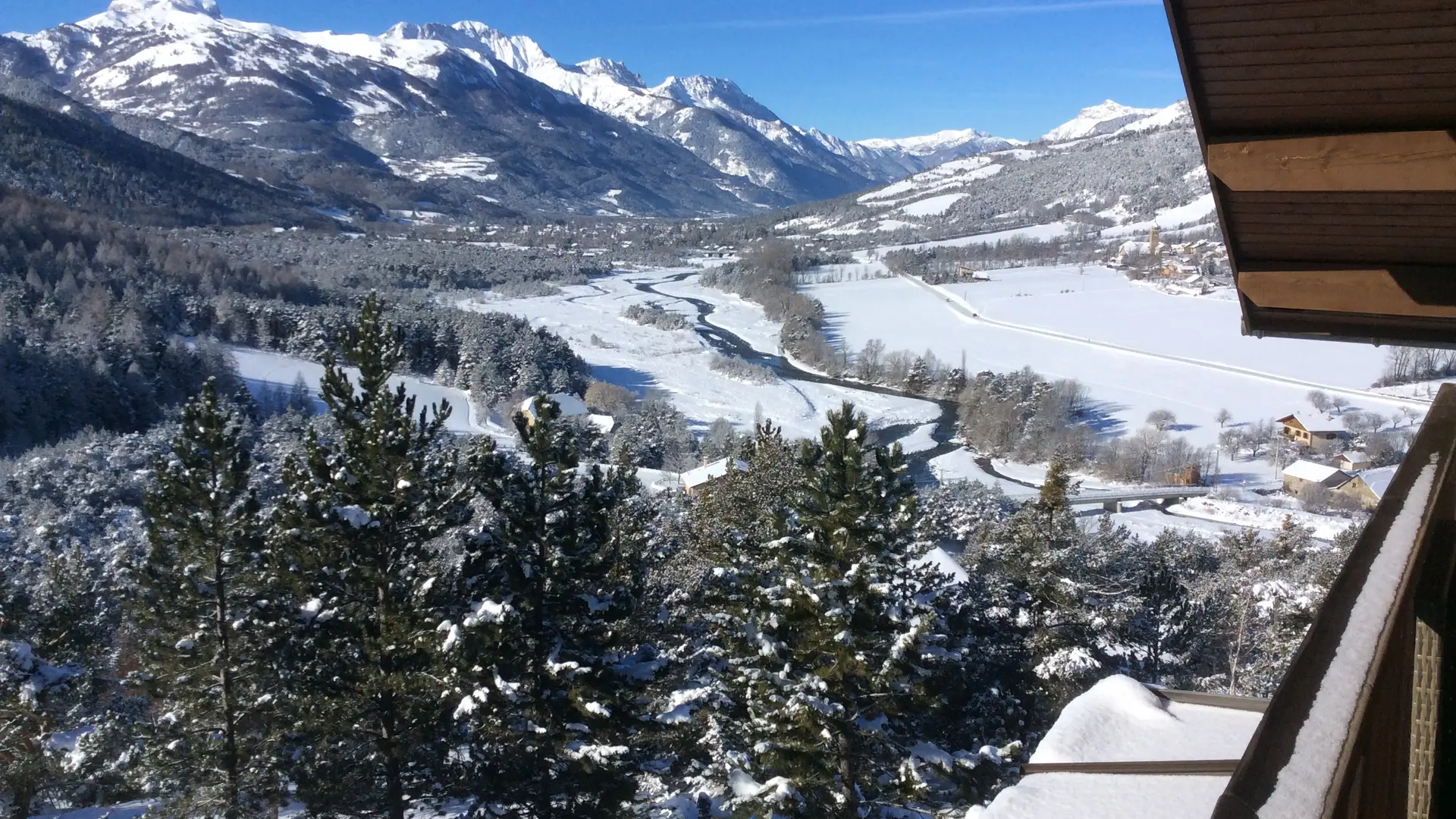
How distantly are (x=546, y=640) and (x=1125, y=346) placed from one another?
5759 centimetres

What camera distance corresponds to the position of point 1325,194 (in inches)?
106

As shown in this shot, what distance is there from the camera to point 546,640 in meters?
7.66

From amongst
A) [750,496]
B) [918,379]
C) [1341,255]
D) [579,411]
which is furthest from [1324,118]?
[918,379]

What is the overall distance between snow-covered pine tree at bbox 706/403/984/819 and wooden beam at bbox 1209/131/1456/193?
5532mm

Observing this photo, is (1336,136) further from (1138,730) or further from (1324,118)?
(1138,730)

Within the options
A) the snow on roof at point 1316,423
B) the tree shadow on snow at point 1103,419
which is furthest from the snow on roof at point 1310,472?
the tree shadow on snow at point 1103,419

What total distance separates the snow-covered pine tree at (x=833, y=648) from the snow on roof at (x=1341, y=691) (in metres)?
5.88

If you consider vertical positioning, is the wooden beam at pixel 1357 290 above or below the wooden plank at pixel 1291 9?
below

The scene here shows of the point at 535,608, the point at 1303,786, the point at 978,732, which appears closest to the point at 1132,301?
the point at 978,732

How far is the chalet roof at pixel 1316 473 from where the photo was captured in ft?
106

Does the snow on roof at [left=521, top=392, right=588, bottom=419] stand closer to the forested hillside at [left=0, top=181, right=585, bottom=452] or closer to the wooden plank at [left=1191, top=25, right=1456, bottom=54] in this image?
the forested hillside at [left=0, top=181, right=585, bottom=452]

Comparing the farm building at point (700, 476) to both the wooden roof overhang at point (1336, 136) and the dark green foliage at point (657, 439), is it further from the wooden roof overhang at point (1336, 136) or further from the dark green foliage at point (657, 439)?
the wooden roof overhang at point (1336, 136)

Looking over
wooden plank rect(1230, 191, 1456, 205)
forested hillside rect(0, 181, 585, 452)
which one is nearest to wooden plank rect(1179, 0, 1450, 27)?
wooden plank rect(1230, 191, 1456, 205)

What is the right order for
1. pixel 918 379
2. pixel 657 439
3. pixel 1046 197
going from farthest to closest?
pixel 1046 197
pixel 918 379
pixel 657 439
